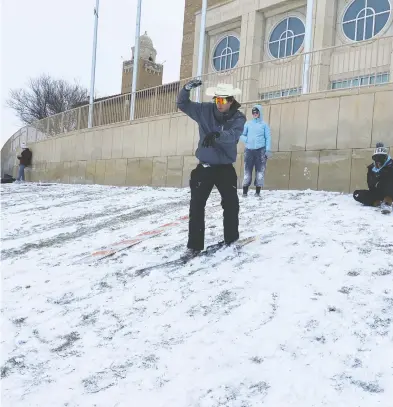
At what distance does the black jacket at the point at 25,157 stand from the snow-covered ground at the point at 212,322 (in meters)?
16.2

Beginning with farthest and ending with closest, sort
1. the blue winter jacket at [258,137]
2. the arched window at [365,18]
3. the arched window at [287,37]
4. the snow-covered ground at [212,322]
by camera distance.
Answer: the arched window at [287,37] < the arched window at [365,18] < the blue winter jacket at [258,137] < the snow-covered ground at [212,322]

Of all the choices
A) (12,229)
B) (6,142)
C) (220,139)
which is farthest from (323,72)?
(6,142)

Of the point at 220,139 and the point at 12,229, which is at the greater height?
the point at 220,139

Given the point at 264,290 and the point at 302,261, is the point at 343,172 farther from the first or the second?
the point at 264,290

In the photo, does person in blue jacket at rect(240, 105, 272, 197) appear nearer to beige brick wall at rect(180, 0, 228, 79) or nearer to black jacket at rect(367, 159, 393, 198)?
black jacket at rect(367, 159, 393, 198)

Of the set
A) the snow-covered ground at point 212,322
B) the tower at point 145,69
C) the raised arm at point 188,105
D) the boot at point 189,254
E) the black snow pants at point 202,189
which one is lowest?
the snow-covered ground at point 212,322

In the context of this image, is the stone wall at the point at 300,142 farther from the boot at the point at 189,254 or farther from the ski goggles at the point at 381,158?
the boot at the point at 189,254

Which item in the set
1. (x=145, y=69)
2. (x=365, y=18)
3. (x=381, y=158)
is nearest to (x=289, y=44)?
(x=365, y=18)

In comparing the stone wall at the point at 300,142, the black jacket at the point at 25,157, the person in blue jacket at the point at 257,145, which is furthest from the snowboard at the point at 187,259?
the black jacket at the point at 25,157

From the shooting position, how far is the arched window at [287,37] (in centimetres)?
1748

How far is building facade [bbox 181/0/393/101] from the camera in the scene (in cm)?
953

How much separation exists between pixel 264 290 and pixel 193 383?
1275 millimetres

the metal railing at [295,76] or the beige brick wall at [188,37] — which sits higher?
the beige brick wall at [188,37]

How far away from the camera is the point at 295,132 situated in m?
9.87
